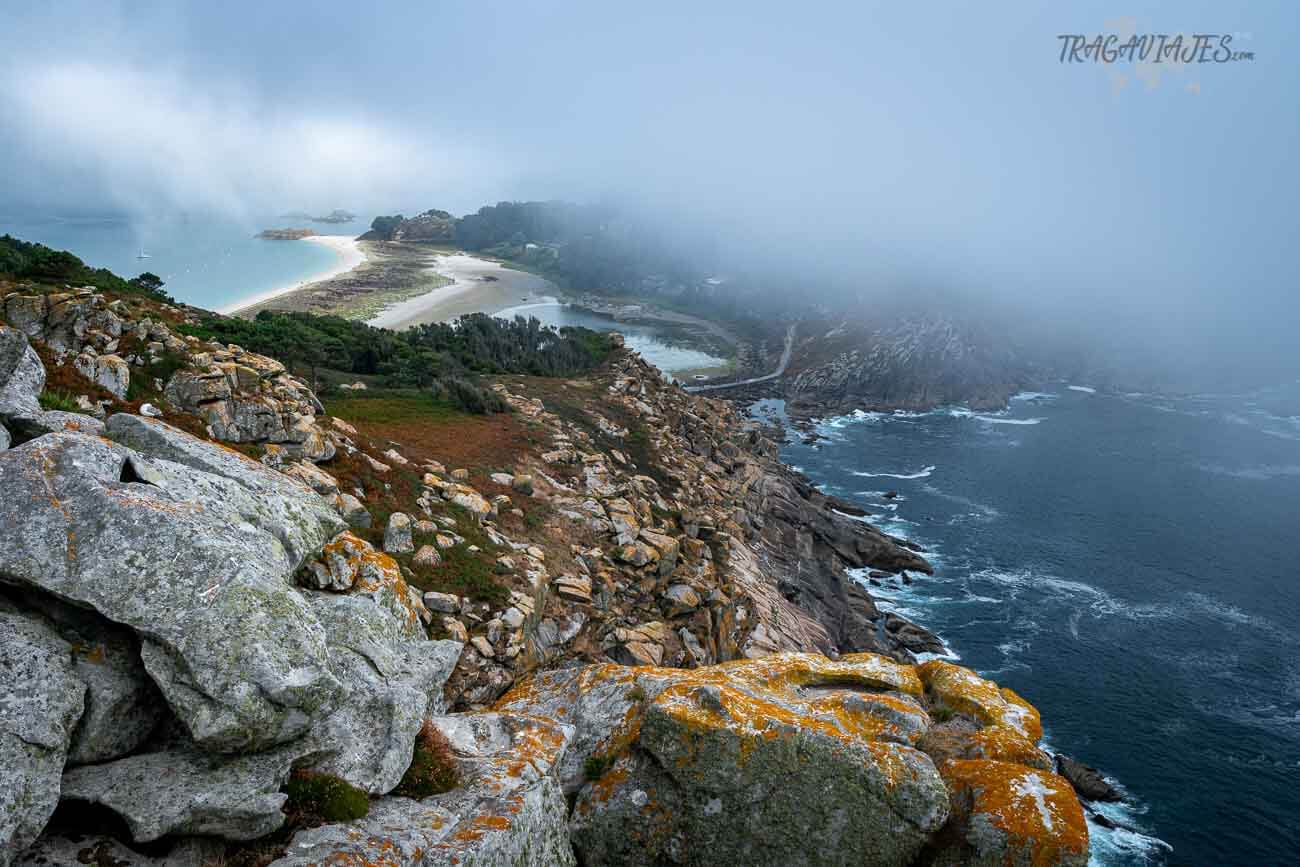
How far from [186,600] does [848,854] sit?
9.22 m

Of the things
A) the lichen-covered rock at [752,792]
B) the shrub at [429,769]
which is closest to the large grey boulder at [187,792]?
the shrub at [429,769]

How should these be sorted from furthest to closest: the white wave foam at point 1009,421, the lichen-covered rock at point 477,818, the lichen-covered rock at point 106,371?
the white wave foam at point 1009,421 < the lichen-covered rock at point 106,371 < the lichen-covered rock at point 477,818

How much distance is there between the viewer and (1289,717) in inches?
1677

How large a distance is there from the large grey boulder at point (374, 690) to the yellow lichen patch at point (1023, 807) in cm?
799

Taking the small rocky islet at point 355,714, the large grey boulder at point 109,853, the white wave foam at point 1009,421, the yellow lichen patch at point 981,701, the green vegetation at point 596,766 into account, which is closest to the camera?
the large grey boulder at point 109,853

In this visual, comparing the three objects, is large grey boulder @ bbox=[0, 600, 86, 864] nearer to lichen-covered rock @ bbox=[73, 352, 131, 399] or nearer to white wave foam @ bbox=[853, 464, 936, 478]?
lichen-covered rock @ bbox=[73, 352, 131, 399]

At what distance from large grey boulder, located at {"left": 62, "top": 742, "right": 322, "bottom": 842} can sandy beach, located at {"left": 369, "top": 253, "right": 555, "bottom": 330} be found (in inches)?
3758

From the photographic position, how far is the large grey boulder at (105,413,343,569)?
1048 centimetres

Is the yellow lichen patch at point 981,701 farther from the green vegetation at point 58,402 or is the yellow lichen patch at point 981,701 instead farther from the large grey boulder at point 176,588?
the green vegetation at point 58,402

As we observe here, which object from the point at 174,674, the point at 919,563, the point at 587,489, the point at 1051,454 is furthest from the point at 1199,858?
the point at 1051,454

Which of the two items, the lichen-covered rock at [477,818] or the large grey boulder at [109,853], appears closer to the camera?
the large grey boulder at [109,853]

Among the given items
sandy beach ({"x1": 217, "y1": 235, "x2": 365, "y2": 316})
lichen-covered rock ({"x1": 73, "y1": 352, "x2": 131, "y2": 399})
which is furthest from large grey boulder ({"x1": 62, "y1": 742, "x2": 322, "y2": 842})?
sandy beach ({"x1": 217, "y1": 235, "x2": 365, "y2": 316})

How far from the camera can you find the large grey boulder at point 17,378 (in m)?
9.91

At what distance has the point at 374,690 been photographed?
9266 mm
